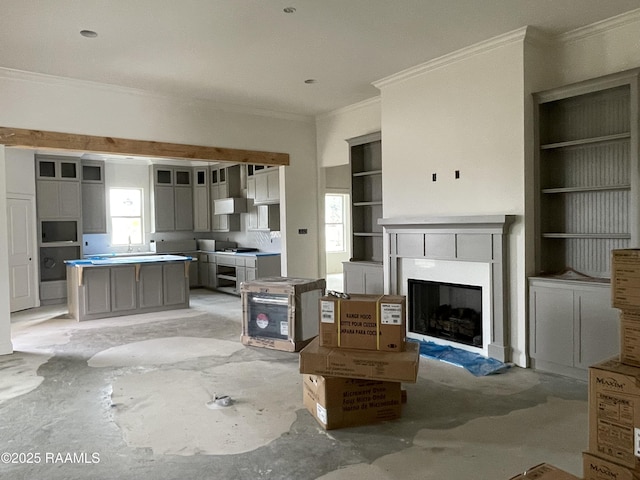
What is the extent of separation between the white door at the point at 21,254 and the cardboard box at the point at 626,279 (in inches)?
321

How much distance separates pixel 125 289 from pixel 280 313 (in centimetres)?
319

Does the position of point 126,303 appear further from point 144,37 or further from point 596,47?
point 596,47

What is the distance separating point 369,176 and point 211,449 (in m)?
4.58

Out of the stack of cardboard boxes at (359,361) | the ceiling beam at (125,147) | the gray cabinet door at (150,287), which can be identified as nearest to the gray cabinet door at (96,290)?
the gray cabinet door at (150,287)

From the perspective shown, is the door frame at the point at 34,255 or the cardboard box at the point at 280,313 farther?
the door frame at the point at 34,255

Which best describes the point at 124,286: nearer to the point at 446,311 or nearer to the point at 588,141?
the point at 446,311

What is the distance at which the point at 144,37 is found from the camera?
4258 millimetres

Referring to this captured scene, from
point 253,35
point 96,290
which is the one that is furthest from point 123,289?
point 253,35

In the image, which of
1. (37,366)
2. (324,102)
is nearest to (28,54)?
(37,366)

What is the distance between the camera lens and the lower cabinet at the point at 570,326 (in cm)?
380

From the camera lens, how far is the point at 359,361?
9.91ft

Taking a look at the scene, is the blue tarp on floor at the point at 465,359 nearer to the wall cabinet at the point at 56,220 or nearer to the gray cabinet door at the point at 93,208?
the wall cabinet at the point at 56,220

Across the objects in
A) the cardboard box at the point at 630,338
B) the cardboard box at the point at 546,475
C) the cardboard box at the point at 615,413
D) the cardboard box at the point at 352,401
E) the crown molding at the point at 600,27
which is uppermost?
Answer: the crown molding at the point at 600,27

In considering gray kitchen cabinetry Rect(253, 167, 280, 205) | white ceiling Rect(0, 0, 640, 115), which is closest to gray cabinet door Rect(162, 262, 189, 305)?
gray kitchen cabinetry Rect(253, 167, 280, 205)
